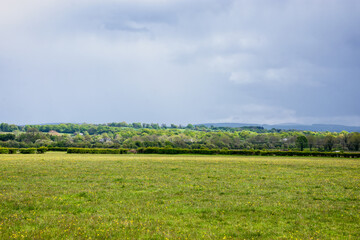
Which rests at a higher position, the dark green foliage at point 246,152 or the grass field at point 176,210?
the grass field at point 176,210

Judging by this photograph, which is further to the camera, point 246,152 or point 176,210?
point 246,152

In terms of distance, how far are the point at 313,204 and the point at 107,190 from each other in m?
11.6

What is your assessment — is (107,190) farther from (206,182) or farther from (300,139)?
(300,139)

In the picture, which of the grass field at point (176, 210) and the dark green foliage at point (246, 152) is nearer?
the grass field at point (176, 210)

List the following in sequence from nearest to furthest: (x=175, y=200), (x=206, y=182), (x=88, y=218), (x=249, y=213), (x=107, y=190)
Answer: (x=88, y=218) → (x=249, y=213) → (x=175, y=200) → (x=107, y=190) → (x=206, y=182)

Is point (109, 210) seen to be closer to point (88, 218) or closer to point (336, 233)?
point (88, 218)

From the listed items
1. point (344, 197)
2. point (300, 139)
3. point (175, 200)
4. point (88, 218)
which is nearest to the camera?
point (88, 218)

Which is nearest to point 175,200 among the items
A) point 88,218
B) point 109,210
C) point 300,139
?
point 109,210

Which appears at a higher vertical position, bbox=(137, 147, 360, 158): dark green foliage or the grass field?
the grass field

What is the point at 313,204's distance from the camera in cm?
1338

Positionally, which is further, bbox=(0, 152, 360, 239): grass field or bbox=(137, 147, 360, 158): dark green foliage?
bbox=(137, 147, 360, 158): dark green foliage

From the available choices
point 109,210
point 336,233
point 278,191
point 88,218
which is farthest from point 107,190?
point 336,233

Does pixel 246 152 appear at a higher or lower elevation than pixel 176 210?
lower

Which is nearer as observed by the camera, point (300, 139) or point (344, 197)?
point (344, 197)
